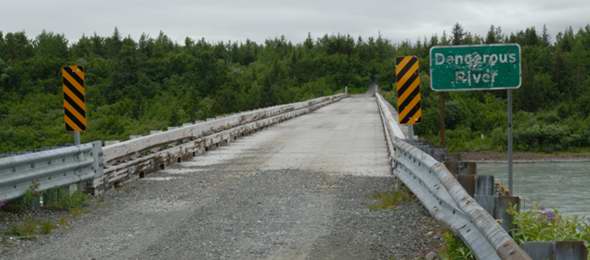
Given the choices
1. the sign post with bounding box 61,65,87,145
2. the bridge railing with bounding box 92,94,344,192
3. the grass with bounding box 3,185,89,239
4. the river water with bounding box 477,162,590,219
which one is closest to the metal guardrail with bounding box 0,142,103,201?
the grass with bounding box 3,185,89,239

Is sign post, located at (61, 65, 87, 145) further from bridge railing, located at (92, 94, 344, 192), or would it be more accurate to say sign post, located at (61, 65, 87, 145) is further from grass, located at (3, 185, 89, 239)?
grass, located at (3, 185, 89, 239)

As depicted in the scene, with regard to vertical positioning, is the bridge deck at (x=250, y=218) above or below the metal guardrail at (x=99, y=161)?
below

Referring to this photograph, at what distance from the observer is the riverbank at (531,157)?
79.7m

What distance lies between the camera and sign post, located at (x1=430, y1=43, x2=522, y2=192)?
351 inches

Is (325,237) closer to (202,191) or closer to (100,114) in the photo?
(202,191)

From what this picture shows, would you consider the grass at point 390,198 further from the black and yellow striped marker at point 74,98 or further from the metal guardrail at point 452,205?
the black and yellow striped marker at point 74,98

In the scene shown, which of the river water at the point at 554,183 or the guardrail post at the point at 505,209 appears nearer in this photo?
the guardrail post at the point at 505,209

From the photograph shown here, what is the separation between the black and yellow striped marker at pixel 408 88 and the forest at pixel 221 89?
5280 centimetres

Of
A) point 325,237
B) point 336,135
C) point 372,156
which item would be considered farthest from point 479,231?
point 336,135

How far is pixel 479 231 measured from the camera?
4797 millimetres

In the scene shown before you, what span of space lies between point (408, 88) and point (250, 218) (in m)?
4.26

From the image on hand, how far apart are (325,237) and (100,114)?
9545 centimetres

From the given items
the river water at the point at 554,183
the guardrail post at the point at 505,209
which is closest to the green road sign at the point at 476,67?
the guardrail post at the point at 505,209

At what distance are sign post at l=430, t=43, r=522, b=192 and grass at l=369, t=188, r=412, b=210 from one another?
1.48 metres
